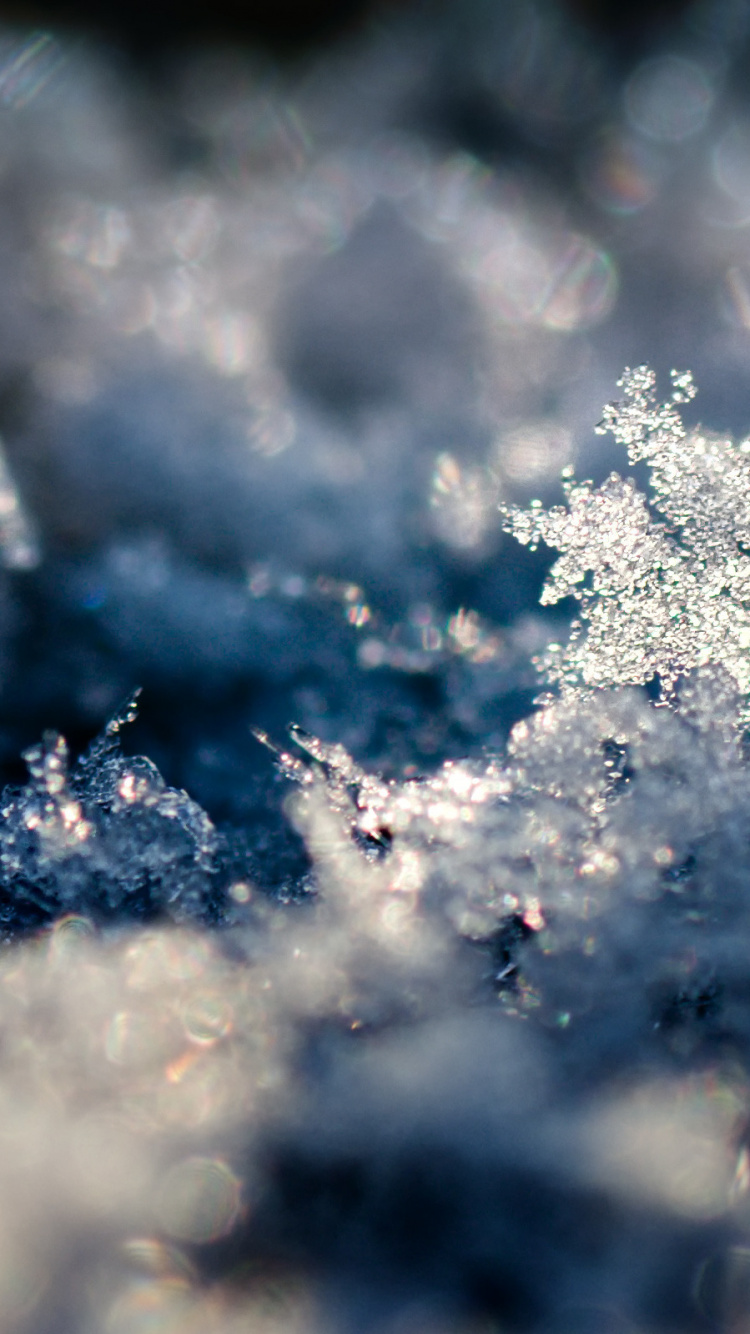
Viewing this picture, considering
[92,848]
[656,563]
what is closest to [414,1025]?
[92,848]

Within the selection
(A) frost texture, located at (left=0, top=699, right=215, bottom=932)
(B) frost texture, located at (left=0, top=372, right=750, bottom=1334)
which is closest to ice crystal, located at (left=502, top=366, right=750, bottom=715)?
(B) frost texture, located at (left=0, top=372, right=750, bottom=1334)

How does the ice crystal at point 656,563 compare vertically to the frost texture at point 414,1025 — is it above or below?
above

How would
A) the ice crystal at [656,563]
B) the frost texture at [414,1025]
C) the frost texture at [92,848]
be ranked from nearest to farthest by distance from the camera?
the frost texture at [414,1025]
the ice crystal at [656,563]
the frost texture at [92,848]

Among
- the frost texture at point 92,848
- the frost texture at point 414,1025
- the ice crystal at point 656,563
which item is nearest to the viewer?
the frost texture at point 414,1025

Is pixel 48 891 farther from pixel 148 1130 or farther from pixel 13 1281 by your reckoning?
pixel 13 1281

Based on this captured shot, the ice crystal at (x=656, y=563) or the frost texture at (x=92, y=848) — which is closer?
the ice crystal at (x=656, y=563)

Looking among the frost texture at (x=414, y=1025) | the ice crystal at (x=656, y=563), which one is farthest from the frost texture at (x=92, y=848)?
the ice crystal at (x=656, y=563)

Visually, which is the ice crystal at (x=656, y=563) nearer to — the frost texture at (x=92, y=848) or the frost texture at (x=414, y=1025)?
the frost texture at (x=414, y=1025)

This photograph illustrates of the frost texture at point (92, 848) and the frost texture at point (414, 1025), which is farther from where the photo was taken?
the frost texture at point (92, 848)
